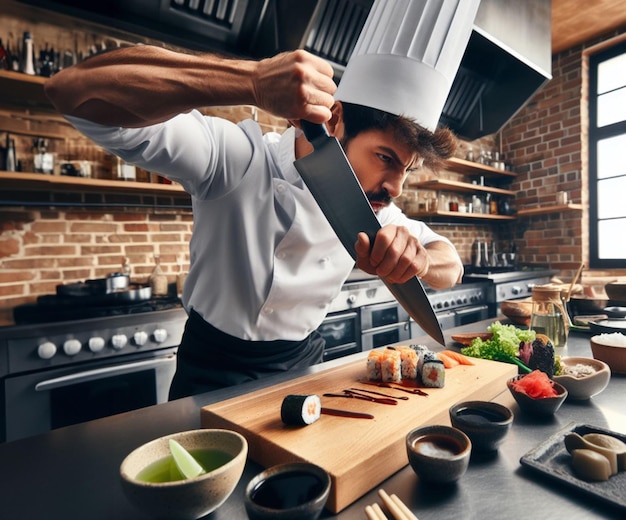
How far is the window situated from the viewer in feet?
13.8

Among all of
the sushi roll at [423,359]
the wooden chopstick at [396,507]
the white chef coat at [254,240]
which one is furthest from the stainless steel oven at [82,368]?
the wooden chopstick at [396,507]

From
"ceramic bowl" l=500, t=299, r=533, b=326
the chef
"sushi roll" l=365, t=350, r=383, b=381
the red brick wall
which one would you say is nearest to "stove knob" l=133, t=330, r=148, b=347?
the chef

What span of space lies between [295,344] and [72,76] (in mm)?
1036

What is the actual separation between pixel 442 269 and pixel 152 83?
1260mm

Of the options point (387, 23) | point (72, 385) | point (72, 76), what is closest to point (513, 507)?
point (72, 76)

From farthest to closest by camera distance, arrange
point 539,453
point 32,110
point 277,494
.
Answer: point 32,110 < point 539,453 < point 277,494

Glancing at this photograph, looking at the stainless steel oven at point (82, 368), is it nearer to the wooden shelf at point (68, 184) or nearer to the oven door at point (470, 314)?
the wooden shelf at point (68, 184)

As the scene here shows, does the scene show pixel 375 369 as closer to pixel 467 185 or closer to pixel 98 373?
pixel 98 373

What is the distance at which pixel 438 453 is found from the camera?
2.27 feet

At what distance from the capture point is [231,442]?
0.65m

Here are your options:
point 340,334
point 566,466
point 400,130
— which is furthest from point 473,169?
point 566,466

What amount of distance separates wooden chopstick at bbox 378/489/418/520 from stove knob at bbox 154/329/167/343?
5.42ft

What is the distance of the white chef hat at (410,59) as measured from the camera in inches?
58.1

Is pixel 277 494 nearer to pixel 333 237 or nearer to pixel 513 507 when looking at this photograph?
pixel 513 507
